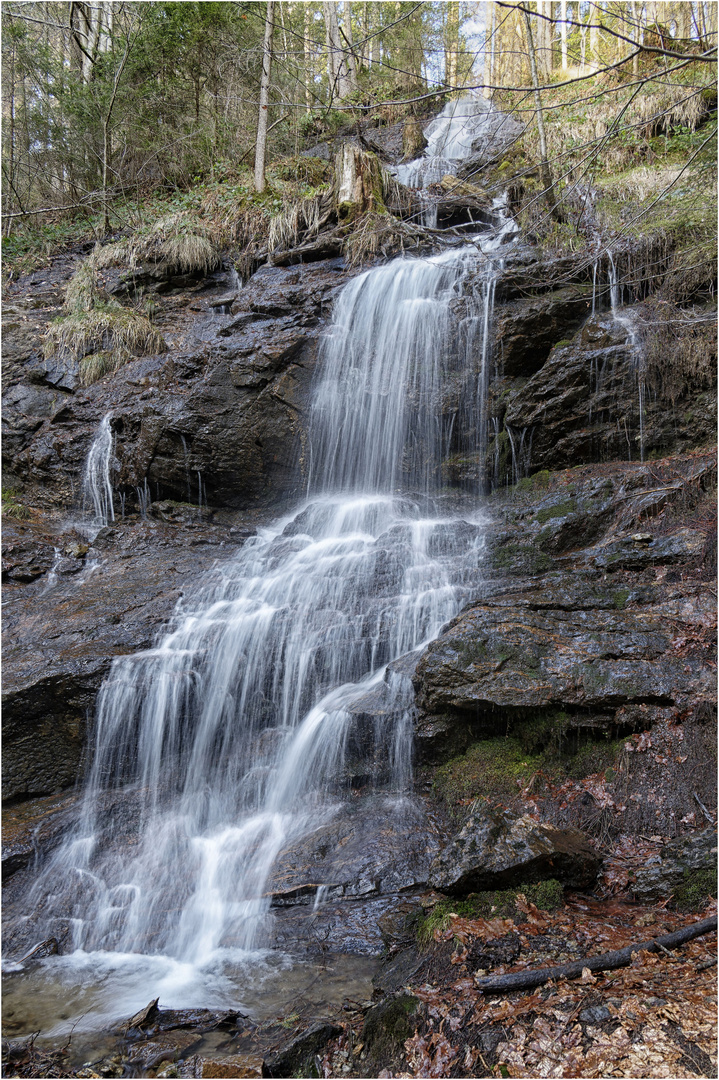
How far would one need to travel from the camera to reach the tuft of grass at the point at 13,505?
954 centimetres

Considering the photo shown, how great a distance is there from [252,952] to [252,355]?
8.30m

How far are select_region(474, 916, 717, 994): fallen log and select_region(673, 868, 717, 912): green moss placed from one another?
0.46 metres

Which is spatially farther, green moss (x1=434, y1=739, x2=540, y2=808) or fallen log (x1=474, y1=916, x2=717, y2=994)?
green moss (x1=434, y1=739, x2=540, y2=808)

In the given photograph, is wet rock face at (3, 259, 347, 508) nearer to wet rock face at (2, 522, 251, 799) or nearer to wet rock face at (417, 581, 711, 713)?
wet rock face at (2, 522, 251, 799)

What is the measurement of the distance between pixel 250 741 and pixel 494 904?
3074 mm

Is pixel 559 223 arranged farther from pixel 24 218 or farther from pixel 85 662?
pixel 24 218

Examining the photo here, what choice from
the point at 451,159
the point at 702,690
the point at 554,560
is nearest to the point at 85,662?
the point at 554,560

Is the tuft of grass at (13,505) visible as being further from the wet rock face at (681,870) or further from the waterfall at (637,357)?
the wet rock face at (681,870)

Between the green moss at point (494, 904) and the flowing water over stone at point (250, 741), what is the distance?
701 mm

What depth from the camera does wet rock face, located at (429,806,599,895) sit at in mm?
3676

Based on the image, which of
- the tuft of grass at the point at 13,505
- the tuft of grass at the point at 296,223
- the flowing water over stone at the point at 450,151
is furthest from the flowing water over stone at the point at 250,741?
the flowing water over stone at the point at 450,151

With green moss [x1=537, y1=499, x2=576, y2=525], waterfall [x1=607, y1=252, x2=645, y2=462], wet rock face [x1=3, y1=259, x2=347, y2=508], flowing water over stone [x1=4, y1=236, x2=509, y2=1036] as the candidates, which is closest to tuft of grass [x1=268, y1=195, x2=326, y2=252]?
wet rock face [x1=3, y1=259, x2=347, y2=508]

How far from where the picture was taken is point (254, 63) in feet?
53.5

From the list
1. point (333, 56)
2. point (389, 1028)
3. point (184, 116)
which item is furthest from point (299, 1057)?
point (333, 56)
